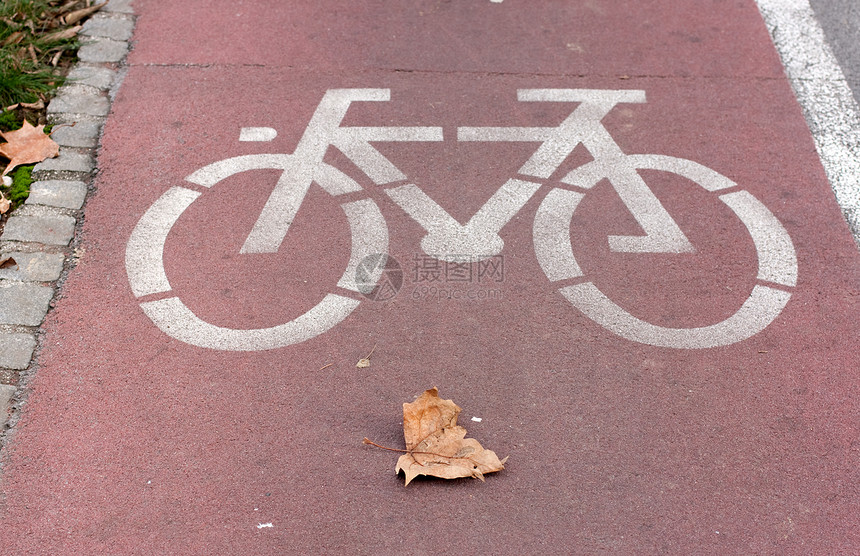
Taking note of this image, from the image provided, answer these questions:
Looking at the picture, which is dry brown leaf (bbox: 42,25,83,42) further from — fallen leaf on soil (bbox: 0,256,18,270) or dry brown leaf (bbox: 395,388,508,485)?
dry brown leaf (bbox: 395,388,508,485)

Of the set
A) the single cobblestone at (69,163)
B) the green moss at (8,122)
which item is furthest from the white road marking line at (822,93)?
the green moss at (8,122)

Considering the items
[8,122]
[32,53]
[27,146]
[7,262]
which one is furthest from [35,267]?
[32,53]

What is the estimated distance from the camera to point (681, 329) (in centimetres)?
377

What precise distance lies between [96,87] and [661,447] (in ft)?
13.8

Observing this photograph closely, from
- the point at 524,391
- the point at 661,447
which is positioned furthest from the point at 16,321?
the point at 661,447

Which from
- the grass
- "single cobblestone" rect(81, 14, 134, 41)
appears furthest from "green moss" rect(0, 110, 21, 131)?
"single cobblestone" rect(81, 14, 134, 41)

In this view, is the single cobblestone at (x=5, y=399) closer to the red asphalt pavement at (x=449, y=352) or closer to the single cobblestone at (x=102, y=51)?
the red asphalt pavement at (x=449, y=352)

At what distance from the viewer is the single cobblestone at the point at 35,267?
3932mm

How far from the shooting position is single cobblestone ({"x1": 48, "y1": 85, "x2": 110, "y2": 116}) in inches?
195

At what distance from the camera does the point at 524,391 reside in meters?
3.49

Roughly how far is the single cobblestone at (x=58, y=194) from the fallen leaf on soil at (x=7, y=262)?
445 mm

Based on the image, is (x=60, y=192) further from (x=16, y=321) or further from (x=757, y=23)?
(x=757, y=23)

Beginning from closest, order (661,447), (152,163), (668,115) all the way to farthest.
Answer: (661,447) < (152,163) < (668,115)

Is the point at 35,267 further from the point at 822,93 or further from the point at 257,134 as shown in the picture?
the point at 822,93
